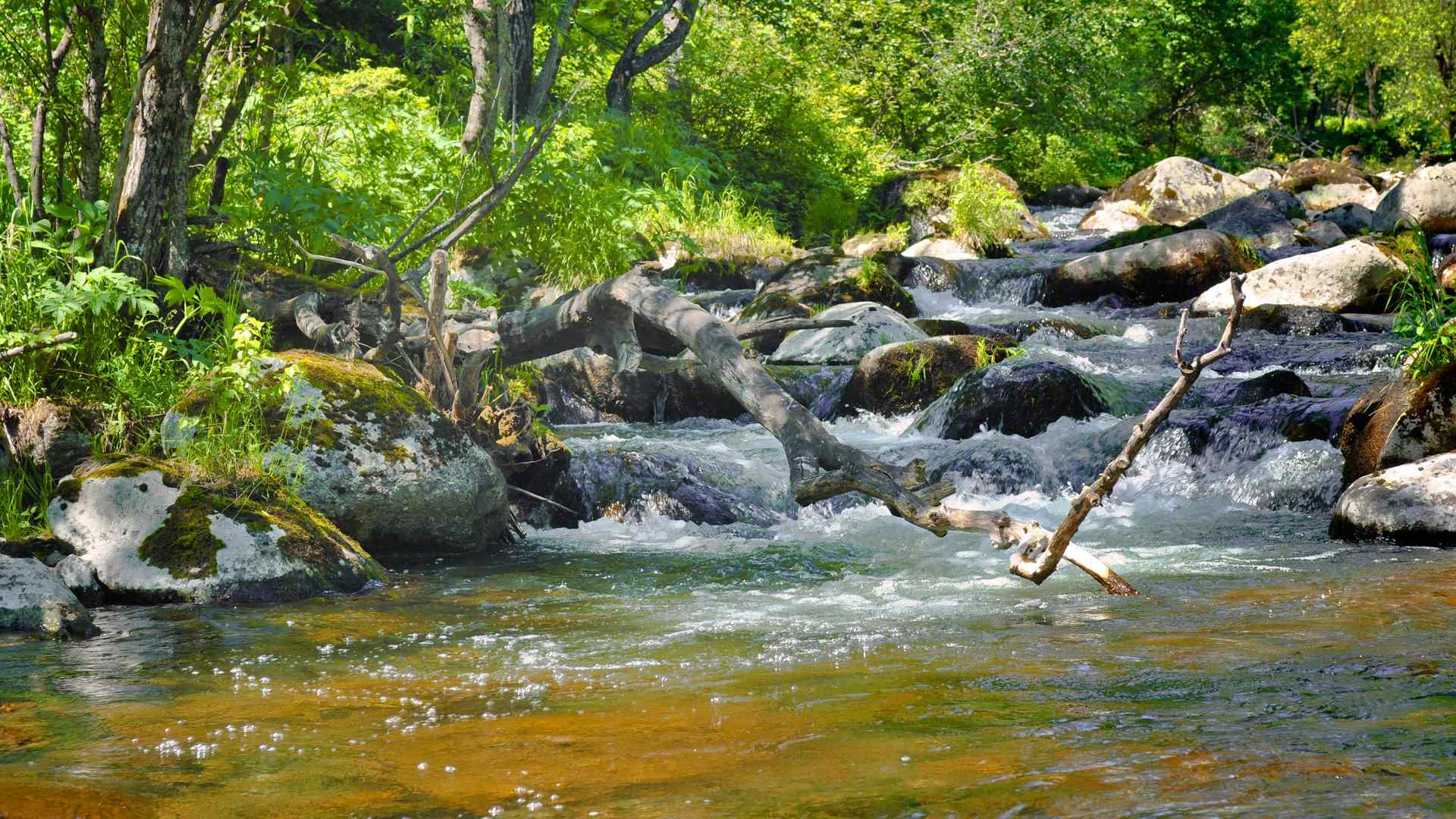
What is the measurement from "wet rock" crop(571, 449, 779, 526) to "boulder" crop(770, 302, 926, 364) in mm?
3704

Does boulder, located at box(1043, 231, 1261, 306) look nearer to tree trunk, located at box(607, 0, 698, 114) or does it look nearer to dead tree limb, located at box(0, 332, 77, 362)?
tree trunk, located at box(607, 0, 698, 114)

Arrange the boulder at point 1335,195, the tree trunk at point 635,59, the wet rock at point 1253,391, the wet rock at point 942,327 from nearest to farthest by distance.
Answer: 1. the wet rock at point 1253,391
2. the wet rock at point 942,327
3. the tree trunk at point 635,59
4. the boulder at point 1335,195

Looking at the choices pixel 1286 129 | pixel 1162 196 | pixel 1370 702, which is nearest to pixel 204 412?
pixel 1370 702

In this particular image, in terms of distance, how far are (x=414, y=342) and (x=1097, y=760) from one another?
18.5ft

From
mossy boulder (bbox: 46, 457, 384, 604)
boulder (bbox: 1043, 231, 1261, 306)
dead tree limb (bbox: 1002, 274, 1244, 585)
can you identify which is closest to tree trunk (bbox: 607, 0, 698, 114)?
boulder (bbox: 1043, 231, 1261, 306)

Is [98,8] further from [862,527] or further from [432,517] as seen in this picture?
[862,527]

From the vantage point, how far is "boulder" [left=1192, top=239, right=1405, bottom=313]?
13547 millimetres

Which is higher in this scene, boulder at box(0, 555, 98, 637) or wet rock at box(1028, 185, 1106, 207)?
wet rock at box(1028, 185, 1106, 207)

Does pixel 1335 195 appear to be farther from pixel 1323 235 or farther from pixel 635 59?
pixel 635 59

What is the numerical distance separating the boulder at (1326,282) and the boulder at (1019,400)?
4.34 meters

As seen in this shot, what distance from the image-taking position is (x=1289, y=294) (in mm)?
13789

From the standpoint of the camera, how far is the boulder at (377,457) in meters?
6.32

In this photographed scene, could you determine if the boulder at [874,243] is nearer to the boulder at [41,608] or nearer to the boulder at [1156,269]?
the boulder at [1156,269]

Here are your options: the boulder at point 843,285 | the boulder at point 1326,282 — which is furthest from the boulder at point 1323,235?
the boulder at point 843,285
